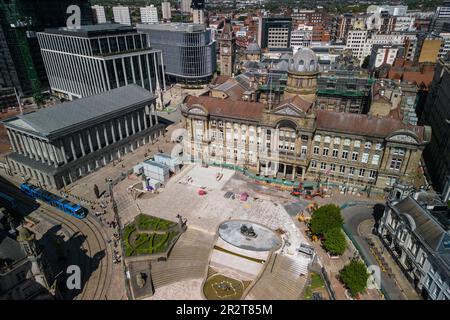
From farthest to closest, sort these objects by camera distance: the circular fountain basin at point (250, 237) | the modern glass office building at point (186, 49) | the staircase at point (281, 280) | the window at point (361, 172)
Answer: the modern glass office building at point (186, 49)
the window at point (361, 172)
the circular fountain basin at point (250, 237)
the staircase at point (281, 280)

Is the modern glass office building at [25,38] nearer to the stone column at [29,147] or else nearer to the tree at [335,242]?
the stone column at [29,147]

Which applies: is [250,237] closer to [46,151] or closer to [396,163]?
[396,163]

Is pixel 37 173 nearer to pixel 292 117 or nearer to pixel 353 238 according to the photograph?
pixel 292 117

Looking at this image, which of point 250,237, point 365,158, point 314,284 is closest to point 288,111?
point 365,158

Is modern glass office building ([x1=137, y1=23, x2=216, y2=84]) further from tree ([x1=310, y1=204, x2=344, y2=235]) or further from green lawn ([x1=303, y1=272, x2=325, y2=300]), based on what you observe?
green lawn ([x1=303, y1=272, x2=325, y2=300])

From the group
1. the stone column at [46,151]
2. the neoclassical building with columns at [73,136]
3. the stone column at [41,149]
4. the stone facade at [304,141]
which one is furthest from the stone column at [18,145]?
the stone facade at [304,141]
